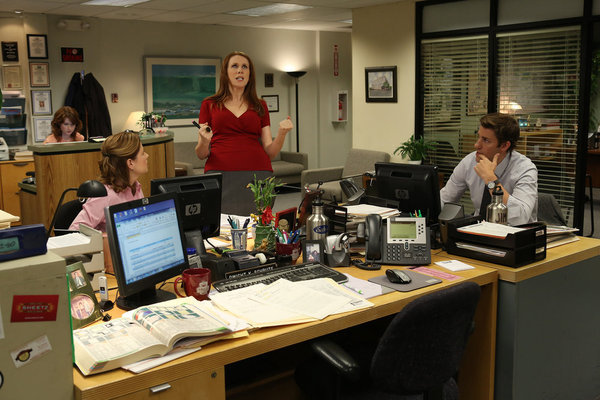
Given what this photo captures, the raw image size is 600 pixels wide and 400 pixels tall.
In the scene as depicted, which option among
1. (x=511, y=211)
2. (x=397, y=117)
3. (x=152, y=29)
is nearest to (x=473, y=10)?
(x=397, y=117)

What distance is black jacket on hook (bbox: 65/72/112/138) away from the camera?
810cm

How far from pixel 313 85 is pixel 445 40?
3.88 metres

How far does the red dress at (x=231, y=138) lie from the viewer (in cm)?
401

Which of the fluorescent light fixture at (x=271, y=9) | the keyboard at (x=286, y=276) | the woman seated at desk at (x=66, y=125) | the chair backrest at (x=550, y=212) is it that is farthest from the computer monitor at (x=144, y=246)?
the fluorescent light fixture at (x=271, y=9)

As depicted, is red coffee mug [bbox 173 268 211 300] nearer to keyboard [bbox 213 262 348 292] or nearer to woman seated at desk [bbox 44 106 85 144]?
keyboard [bbox 213 262 348 292]

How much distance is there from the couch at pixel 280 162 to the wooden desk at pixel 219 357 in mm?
6426

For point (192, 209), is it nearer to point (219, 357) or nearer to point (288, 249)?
point (288, 249)

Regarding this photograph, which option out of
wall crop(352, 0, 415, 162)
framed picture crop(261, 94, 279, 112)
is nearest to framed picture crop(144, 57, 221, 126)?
framed picture crop(261, 94, 279, 112)

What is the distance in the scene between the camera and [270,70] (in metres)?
10.0

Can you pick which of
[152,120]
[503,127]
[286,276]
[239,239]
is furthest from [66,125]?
[286,276]

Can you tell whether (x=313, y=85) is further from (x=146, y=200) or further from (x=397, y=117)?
(x=146, y=200)

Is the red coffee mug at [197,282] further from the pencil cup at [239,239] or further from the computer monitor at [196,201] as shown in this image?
the pencil cup at [239,239]

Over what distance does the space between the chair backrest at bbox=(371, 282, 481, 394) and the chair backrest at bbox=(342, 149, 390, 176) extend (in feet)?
18.1

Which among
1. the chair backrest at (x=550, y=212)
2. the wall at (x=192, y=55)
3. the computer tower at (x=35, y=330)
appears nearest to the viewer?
the computer tower at (x=35, y=330)
